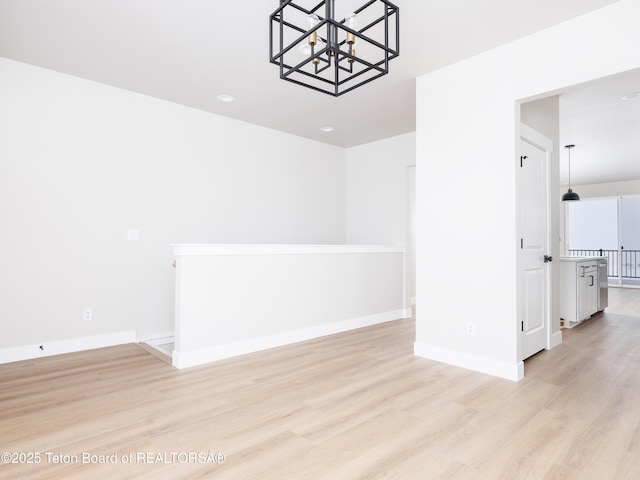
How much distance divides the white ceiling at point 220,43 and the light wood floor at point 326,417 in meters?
2.64

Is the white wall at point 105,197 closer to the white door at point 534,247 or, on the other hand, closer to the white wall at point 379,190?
the white wall at point 379,190

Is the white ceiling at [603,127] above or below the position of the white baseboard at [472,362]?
above

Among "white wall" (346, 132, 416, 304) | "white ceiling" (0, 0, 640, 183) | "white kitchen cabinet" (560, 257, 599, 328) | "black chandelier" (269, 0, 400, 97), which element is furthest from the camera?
"white wall" (346, 132, 416, 304)

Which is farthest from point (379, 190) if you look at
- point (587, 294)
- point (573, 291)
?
point (587, 294)

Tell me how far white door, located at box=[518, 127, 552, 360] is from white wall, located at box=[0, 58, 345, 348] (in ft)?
10.4

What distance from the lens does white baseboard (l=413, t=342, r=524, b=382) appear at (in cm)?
287

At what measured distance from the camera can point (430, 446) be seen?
6.33 ft

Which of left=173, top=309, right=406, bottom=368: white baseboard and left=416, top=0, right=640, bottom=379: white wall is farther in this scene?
left=173, top=309, right=406, bottom=368: white baseboard

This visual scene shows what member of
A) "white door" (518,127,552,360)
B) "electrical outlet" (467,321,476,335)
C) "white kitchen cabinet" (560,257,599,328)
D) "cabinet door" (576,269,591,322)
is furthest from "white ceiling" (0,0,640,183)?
"electrical outlet" (467,321,476,335)

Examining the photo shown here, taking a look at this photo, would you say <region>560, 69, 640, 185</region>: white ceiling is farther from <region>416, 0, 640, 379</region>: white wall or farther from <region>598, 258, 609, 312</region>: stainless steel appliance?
<region>598, 258, 609, 312</region>: stainless steel appliance

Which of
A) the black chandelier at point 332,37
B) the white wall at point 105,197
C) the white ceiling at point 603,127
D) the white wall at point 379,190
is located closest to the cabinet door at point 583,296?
the white ceiling at point 603,127

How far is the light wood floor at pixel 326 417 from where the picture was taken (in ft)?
5.76

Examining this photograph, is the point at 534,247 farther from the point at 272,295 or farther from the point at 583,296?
the point at 272,295

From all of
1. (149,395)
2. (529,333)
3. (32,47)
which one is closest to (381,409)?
(149,395)
